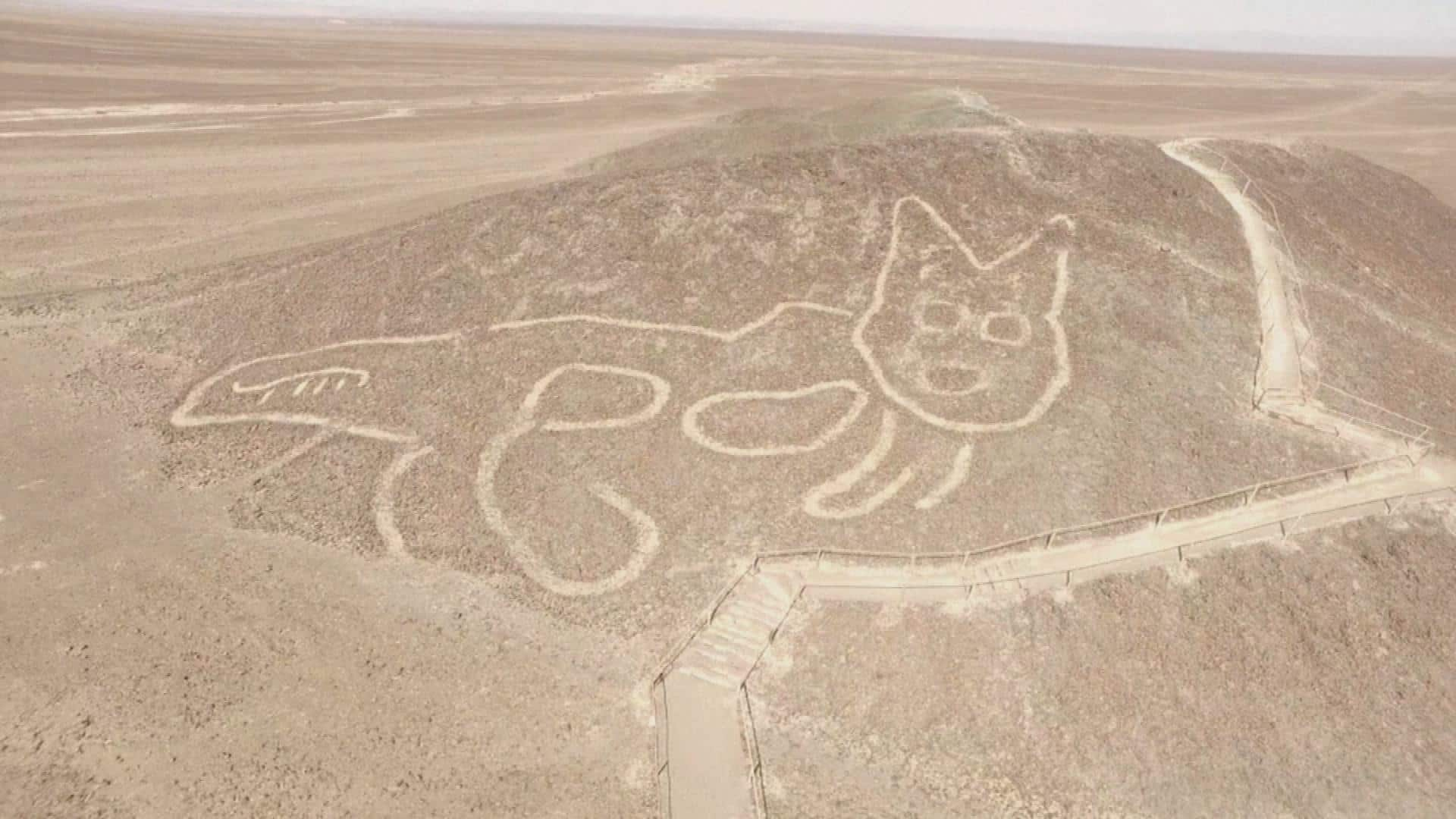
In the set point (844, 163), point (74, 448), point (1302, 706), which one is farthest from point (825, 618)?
Answer: point (74, 448)

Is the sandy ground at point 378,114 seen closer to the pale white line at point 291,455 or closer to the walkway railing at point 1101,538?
Result: the pale white line at point 291,455

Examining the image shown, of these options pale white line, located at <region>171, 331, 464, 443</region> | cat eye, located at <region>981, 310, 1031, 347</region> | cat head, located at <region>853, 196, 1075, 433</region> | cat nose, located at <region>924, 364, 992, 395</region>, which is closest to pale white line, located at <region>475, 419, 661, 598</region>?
pale white line, located at <region>171, 331, 464, 443</region>

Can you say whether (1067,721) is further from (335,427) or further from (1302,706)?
(335,427)

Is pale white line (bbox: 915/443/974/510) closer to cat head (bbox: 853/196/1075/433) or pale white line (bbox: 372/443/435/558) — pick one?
cat head (bbox: 853/196/1075/433)

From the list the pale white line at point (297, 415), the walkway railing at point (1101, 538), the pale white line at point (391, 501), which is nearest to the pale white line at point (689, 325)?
the pale white line at point (297, 415)

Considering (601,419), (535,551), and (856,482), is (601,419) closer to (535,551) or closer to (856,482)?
(535,551)

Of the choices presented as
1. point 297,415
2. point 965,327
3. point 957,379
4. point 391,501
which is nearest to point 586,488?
point 391,501
